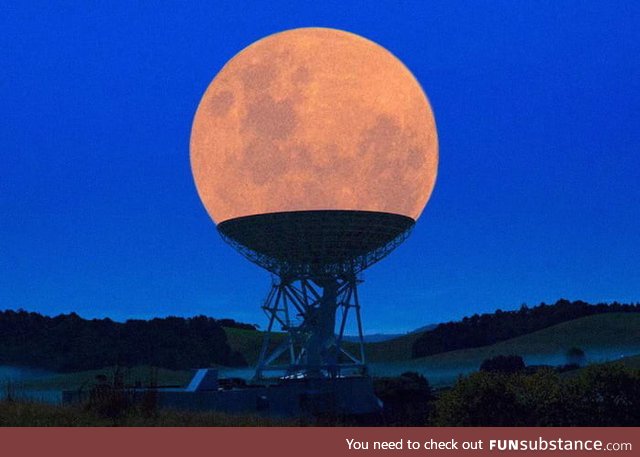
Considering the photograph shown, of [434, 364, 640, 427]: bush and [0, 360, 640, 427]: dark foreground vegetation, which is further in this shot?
[434, 364, 640, 427]: bush

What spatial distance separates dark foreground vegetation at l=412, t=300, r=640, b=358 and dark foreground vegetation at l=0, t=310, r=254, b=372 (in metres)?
26.2

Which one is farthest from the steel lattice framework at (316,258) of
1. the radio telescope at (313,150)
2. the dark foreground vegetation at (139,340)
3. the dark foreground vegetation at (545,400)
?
the dark foreground vegetation at (139,340)

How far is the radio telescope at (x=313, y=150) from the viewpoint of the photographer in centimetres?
4241

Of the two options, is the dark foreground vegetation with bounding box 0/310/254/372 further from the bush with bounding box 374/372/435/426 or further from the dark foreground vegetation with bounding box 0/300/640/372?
the bush with bounding box 374/372/435/426

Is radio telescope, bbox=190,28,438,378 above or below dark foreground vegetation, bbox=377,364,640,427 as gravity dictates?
above

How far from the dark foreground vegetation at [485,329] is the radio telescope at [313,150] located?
62.8 meters

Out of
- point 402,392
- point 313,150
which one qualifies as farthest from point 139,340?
point 313,150

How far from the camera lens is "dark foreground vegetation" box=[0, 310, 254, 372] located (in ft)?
301

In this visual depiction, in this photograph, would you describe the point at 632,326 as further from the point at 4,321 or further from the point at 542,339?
the point at 4,321

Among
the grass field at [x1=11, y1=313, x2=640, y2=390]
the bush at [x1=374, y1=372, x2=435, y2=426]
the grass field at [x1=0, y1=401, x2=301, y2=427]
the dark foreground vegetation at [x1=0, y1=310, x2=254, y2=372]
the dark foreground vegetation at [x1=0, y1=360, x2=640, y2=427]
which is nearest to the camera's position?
the grass field at [x1=0, y1=401, x2=301, y2=427]

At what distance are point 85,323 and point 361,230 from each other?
59316 millimetres

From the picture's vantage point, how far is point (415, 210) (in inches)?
1874

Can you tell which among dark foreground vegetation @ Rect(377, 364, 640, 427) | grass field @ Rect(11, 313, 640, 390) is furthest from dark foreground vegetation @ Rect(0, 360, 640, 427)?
grass field @ Rect(11, 313, 640, 390)

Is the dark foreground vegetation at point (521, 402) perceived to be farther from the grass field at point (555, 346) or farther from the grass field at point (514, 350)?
the grass field at point (555, 346)
